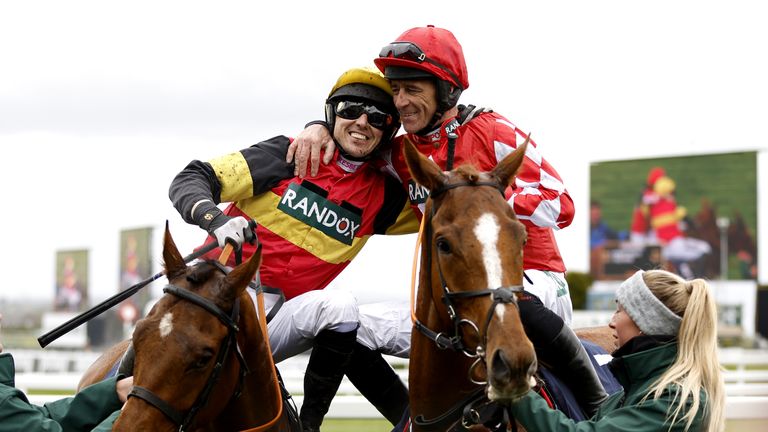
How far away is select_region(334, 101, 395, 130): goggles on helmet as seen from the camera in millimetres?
4266

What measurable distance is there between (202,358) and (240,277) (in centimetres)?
31

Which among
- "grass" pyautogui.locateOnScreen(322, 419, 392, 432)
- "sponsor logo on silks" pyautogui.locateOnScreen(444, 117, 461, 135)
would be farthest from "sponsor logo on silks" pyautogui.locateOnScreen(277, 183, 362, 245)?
"grass" pyautogui.locateOnScreen(322, 419, 392, 432)

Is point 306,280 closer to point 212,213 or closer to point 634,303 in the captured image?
point 212,213

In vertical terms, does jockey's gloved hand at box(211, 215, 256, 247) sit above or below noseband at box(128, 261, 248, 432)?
above

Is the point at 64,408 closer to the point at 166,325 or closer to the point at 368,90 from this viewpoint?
the point at 166,325

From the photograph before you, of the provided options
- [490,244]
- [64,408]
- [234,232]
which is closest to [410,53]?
[234,232]

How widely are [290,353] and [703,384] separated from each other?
178 centimetres

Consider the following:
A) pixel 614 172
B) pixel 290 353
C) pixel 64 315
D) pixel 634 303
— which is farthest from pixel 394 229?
pixel 64 315

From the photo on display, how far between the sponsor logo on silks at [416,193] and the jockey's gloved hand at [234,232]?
811 millimetres

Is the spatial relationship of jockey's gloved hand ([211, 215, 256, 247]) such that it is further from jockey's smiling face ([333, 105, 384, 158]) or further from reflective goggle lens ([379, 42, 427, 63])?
reflective goggle lens ([379, 42, 427, 63])

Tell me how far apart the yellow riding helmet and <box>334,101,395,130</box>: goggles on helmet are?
2 centimetres

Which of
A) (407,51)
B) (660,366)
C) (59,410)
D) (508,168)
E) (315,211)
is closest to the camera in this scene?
(660,366)

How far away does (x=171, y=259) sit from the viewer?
3.20 metres

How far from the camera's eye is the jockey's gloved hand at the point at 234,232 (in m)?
3.51
